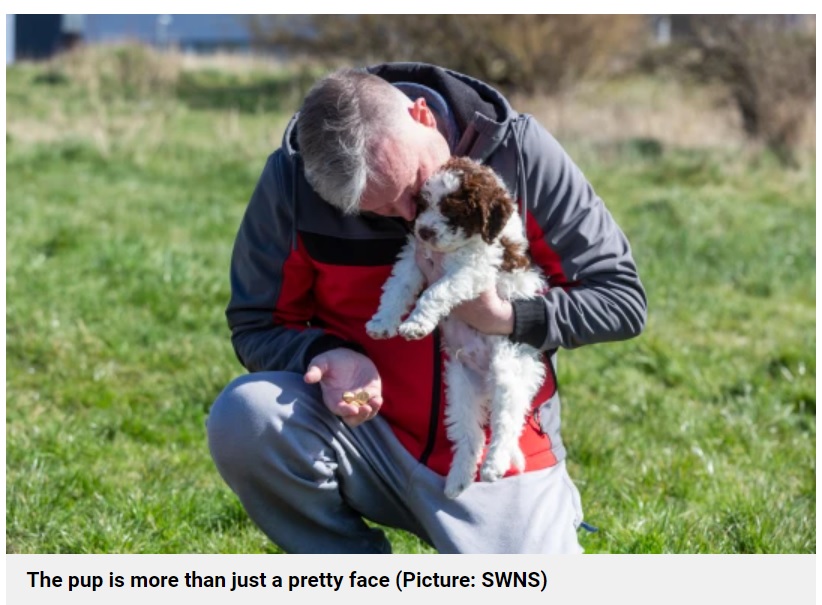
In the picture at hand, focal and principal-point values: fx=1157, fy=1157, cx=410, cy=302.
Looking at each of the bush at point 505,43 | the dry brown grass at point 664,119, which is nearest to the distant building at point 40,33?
the bush at point 505,43

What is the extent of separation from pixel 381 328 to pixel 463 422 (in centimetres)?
39

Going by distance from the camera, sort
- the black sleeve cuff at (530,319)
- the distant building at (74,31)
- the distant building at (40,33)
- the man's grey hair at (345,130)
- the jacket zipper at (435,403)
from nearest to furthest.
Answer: the man's grey hair at (345,130) < the black sleeve cuff at (530,319) < the jacket zipper at (435,403) < the distant building at (74,31) < the distant building at (40,33)

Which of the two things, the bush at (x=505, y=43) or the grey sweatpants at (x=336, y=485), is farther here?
the bush at (x=505, y=43)

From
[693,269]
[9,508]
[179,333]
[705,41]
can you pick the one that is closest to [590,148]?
[705,41]

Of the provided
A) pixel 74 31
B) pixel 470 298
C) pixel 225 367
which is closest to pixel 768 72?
pixel 225 367

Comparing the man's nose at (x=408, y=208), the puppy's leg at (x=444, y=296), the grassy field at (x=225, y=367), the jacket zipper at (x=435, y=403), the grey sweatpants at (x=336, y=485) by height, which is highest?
the man's nose at (x=408, y=208)

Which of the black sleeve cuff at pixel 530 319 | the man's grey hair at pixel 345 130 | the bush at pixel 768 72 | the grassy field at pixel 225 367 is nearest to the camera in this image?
the man's grey hair at pixel 345 130

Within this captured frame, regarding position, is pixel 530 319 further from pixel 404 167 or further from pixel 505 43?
pixel 505 43

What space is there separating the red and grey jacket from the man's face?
176mm

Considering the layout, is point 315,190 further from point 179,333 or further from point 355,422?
point 179,333

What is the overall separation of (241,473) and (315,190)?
0.86 meters

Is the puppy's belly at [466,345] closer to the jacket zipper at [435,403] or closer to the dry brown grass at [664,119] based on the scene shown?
the jacket zipper at [435,403]

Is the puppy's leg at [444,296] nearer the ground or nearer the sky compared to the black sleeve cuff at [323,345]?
nearer the sky

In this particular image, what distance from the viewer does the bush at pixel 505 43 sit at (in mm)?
20750
